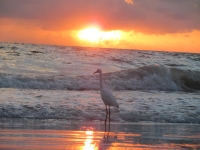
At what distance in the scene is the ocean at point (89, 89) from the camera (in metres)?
13.8

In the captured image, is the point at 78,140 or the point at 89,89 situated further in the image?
the point at 89,89

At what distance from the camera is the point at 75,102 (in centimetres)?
1543

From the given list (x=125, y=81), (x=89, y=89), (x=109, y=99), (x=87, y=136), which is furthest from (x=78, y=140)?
(x=125, y=81)

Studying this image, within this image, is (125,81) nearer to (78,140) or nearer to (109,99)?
(109,99)

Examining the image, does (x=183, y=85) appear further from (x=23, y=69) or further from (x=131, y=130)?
(x=131, y=130)

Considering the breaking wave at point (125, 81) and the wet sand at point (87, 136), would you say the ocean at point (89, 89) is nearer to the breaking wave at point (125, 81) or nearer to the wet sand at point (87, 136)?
the breaking wave at point (125, 81)

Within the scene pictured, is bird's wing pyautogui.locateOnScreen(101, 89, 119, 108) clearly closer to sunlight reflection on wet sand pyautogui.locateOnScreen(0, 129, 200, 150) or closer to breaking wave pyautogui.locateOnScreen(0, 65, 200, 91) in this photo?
sunlight reflection on wet sand pyautogui.locateOnScreen(0, 129, 200, 150)

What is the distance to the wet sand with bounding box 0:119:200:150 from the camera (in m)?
7.96

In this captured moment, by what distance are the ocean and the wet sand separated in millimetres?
1445

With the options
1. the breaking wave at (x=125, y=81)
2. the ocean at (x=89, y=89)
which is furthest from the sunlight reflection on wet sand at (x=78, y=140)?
the breaking wave at (x=125, y=81)

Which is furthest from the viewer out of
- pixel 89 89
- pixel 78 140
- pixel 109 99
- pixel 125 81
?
pixel 125 81

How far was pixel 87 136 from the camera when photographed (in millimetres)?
9297

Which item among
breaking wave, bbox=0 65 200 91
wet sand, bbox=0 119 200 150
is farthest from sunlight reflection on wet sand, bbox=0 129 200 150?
breaking wave, bbox=0 65 200 91

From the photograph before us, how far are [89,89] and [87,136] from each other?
13592 mm
